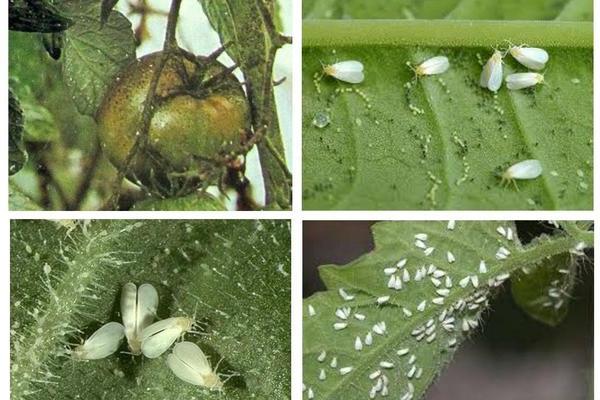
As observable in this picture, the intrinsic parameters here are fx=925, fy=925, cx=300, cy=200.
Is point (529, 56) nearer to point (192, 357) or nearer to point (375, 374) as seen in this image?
point (375, 374)

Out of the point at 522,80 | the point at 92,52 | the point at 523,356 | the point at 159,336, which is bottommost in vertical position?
the point at 523,356

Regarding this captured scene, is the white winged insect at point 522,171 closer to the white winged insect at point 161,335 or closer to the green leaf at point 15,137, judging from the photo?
the white winged insect at point 161,335

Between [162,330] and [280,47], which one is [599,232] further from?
[162,330]

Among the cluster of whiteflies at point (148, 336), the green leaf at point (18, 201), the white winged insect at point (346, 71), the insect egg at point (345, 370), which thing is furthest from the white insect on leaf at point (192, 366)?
the white winged insect at point (346, 71)

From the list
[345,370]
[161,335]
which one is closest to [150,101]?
[161,335]

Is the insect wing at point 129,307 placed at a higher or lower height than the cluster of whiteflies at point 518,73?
lower

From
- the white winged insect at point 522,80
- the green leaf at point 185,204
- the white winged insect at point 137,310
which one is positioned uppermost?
the white winged insect at point 522,80

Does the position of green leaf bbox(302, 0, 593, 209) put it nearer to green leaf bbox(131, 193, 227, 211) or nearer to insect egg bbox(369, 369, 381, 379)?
green leaf bbox(131, 193, 227, 211)

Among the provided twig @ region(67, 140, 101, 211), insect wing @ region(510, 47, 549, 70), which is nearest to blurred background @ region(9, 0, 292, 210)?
twig @ region(67, 140, 101, 211)
